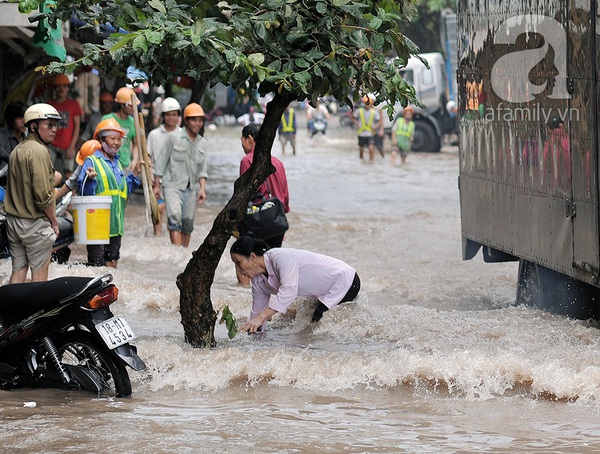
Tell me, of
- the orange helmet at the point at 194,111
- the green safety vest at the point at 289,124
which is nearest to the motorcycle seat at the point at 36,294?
the orange helmet at the point at 194,111

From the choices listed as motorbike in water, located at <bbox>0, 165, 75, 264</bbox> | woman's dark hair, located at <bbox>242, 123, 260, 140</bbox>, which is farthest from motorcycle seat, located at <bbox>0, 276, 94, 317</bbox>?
woman's dark hair, located at <bbox>242, 123, 260, 140</bbox>

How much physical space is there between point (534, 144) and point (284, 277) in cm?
254

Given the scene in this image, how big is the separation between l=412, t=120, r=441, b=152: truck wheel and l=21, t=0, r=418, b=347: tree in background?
2708cm

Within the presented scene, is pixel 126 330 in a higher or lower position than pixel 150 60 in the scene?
lower

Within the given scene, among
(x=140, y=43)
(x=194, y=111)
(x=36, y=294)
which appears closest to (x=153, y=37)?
(x=140, y=43)

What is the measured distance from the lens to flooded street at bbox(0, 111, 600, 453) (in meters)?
6.38

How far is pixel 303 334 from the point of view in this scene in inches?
376

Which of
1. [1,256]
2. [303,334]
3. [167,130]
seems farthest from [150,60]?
[167,130]

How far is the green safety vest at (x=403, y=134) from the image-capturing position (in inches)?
1200

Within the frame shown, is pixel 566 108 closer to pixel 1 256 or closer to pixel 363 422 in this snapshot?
pixel 363 422

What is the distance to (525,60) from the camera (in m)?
9.66

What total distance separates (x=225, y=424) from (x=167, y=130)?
7.86 m

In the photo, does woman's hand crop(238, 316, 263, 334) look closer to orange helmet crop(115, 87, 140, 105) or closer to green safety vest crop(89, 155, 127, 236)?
green safety vest crop(89, 155, 127, 236)

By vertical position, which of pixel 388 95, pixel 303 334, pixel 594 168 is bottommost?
pixel 303 334
